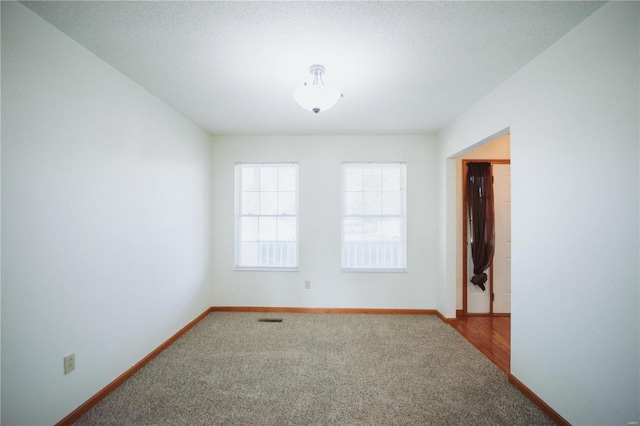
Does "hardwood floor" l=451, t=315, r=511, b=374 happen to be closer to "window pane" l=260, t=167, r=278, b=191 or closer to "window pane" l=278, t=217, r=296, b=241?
"window pane" l=278, t=217, r=296, b=241

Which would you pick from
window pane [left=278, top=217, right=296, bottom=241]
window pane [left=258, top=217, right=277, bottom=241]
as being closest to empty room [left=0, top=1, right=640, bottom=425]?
window pane [left=258, top=217, right=277, bottom=241]

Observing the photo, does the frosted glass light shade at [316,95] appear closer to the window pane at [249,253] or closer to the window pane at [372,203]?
the window pane at [372,203]

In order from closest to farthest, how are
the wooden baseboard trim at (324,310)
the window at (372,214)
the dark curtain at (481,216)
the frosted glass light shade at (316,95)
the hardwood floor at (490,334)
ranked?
the frosted glass light shade at (316,95) → the hardwood floor at (490,334) → the dark curtain at (481,216) → the wooden baseboard trim at (324,310) → the window at (372,214)

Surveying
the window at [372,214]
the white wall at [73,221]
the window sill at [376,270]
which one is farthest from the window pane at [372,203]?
the white wall at [73,221]

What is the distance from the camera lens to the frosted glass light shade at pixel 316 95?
185 cm

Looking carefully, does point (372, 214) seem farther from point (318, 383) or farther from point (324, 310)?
point (318, 383)

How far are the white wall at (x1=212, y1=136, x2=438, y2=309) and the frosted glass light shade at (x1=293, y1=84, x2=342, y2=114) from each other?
76.4 inches

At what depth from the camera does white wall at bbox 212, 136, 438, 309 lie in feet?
12.6

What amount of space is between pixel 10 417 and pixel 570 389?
10.9ft

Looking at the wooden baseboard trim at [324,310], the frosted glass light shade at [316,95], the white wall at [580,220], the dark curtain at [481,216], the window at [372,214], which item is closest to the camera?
the white wall at [580,220]

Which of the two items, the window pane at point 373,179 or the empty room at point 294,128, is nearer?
the empty room at point 294,128

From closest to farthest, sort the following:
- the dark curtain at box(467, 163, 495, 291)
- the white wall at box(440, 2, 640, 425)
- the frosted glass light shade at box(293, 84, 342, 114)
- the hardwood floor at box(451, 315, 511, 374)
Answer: the white wall at box(440, 2, 640, 425)
the frosted glass light shade at box(293, 84, 342, 114)
the hardwood floor at box(451, 315, 511, 374)
the dark curtain at box(467, 163, 495, 291)

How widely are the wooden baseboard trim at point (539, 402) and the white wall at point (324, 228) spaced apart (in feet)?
5.49

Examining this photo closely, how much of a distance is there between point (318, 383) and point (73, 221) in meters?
2.20
